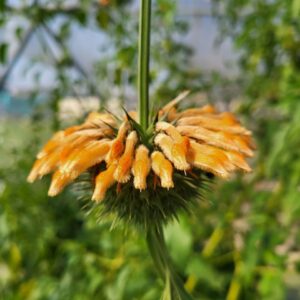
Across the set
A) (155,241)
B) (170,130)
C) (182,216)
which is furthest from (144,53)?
(182,216)

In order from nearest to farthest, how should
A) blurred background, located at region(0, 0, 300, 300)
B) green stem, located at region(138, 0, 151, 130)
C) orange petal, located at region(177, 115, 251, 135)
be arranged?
1. green stem, located at region(138, 0, 151, 130)
2. orange petal, located at region(177, 115, 251, 135)
3. blurred background, located at region(0, 0, 300, 300)

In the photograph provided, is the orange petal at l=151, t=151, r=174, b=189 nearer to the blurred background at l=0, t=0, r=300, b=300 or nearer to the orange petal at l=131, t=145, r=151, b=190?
the orange petal at l=131, t=145, r=151, b=190

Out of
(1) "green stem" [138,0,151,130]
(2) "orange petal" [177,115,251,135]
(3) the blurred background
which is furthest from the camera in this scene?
(3) the blurred background

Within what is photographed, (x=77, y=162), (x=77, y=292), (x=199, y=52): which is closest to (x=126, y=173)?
(x=77, y=162)

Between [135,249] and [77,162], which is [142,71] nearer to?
[77,162]

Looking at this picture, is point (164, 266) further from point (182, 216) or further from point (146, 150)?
point (182, 216)

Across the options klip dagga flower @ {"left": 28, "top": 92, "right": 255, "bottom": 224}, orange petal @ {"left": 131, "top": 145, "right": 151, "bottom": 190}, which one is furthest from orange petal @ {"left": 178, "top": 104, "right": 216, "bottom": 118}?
orange petal @ {"left": 131, "top": 145, "right": 151, "bottom": 190}
